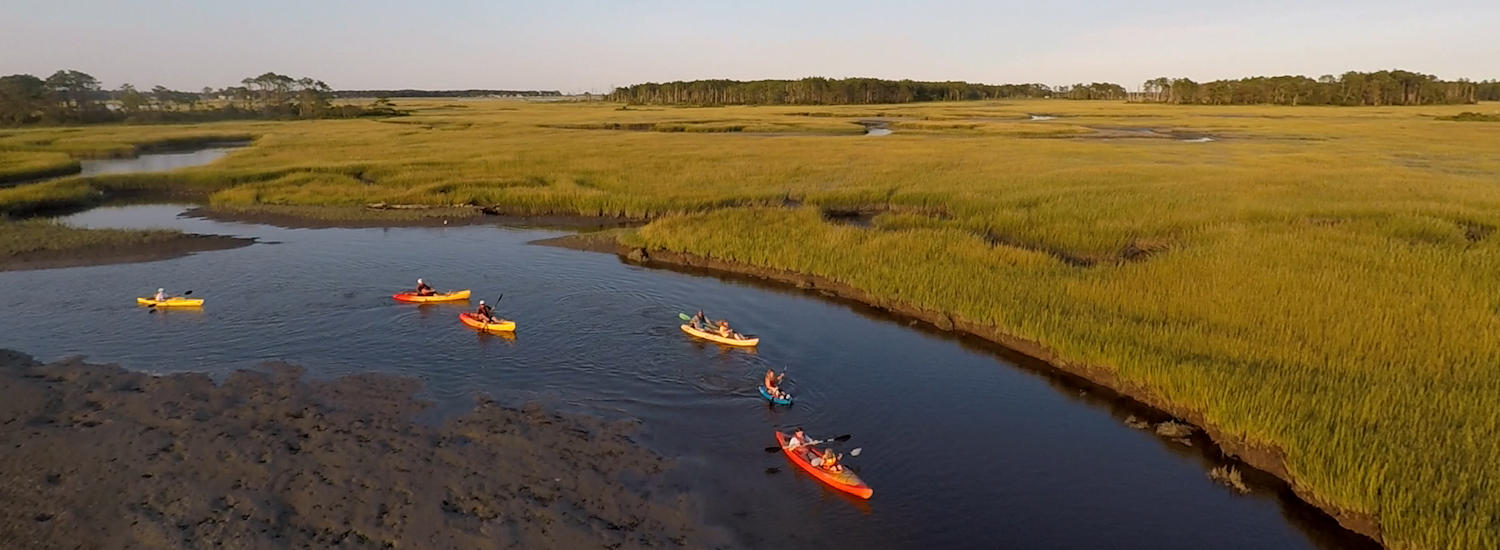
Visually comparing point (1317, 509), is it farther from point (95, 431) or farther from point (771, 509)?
point (95, 431)

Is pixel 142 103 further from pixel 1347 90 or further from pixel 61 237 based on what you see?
pixel 1347 90

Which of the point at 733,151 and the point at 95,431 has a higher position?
the point at 733,151

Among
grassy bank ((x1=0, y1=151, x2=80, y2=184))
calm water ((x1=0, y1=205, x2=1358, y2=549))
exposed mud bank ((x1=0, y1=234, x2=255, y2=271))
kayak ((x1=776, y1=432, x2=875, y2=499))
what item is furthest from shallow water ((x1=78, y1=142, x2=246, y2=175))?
kayak ((x1=776, y1=432, x2=875, y2=499))

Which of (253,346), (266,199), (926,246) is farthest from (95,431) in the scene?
(266,199)

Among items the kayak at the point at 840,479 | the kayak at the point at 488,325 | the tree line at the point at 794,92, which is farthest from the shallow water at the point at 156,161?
the tree line at the point at 794,92

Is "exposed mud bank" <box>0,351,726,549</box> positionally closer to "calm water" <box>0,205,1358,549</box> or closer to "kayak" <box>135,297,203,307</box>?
"calm water" <box>0,205,1358,549</box>
